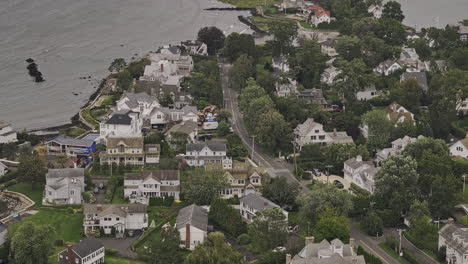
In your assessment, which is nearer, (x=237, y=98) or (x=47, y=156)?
(x=47, y=156)

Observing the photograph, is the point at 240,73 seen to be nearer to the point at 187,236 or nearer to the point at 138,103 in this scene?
the point at 138,103

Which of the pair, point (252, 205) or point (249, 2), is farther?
point (249, 2)

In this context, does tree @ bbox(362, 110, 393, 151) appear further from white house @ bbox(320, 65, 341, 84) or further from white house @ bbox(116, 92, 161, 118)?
white house @ bbox(116, 92, 161, 118)

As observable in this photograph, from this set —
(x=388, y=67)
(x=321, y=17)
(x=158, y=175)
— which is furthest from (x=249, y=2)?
(x=158, y=175)

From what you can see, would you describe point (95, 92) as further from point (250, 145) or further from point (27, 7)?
point (27, 7)

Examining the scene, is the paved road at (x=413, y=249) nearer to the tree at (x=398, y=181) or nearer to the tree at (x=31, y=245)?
the tree at (x=398, y=181)

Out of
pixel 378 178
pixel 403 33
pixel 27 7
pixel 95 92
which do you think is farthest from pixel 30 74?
pixel 378 178
